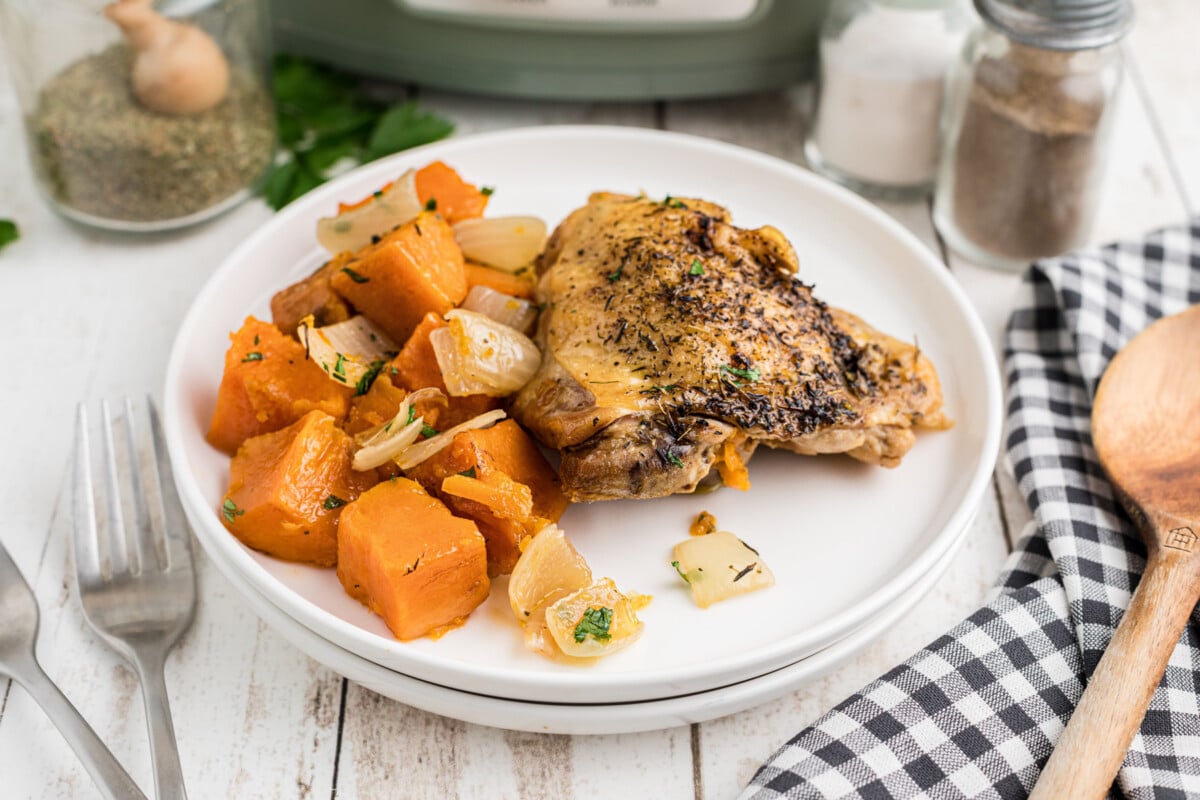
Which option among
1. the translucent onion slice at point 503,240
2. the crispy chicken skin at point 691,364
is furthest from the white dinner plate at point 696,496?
the translucent onion slice at point 503,240

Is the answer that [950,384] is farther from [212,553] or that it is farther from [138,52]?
[138,52]

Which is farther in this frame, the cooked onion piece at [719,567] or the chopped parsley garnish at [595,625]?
the cooked onion piece at [719,567]

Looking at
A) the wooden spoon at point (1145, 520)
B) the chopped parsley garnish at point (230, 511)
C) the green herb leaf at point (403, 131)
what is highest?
the chopped parsley garnish at point (230, 511)

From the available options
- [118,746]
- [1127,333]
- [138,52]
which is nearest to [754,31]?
[1127,333]


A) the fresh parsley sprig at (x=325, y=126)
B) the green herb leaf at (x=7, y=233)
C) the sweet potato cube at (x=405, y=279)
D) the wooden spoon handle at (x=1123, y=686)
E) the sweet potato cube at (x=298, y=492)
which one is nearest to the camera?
the wooden spoon handle at (x=1123, y=686)

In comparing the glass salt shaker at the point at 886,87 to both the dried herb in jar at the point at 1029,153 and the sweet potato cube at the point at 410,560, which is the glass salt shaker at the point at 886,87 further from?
the sweet potato cube at the point at 410,560
